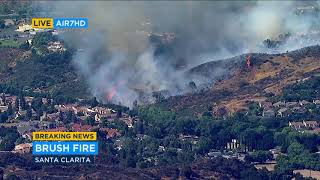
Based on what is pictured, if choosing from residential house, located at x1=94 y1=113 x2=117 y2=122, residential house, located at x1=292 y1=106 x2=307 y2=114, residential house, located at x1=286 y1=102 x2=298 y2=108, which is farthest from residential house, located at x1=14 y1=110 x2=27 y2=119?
residential house, located at x1=292 y1=106 x2=307 y2=114

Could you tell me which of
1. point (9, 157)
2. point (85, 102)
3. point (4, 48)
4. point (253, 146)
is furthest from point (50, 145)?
point (4, 48)

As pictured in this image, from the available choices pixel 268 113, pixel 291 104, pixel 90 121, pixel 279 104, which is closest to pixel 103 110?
pixel 90 121

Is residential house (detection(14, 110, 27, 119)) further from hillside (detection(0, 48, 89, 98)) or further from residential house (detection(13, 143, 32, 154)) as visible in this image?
residential house (detection(13, 143, 32, 154))

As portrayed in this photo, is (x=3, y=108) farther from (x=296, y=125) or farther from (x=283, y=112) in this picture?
(x=296, y=125)

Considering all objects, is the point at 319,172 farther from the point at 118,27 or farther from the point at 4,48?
the point at 4,48

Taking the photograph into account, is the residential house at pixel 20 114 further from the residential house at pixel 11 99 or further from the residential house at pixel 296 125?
the residential house at pixel 296 125

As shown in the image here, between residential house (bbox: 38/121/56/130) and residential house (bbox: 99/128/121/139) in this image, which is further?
residential house (bbox: 38/121/56/130)

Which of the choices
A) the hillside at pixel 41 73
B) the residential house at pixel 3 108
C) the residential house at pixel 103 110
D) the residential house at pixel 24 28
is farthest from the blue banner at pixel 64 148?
the residential house at pixel 24 28
